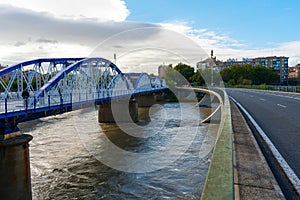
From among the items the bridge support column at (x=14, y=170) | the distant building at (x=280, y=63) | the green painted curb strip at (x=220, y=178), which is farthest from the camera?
the distant building at (x=280, y=63)

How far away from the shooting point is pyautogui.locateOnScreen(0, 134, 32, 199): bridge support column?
1074 cm

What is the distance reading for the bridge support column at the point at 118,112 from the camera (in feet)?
111

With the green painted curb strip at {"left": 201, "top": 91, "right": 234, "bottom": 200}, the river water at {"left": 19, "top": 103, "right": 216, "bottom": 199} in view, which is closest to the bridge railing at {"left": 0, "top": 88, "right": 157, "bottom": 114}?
the river water at {"left": 19, "top": 103, "right": 216, "bottom": 199}

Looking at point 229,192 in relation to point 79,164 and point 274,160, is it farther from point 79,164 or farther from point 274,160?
point 79,164

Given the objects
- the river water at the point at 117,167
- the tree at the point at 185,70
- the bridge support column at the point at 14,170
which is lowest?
the river water at the point at 117,167

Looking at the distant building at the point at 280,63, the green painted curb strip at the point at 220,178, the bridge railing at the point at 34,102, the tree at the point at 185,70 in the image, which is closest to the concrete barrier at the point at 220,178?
the green painted curb strip at the point at 220,178

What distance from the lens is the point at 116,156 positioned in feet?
60.8

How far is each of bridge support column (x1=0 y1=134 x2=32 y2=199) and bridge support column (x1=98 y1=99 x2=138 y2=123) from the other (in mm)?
21326

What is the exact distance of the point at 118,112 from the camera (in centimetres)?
3466

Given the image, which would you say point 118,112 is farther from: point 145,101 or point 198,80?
point 198,80

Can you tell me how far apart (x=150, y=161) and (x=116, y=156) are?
3.00 meters

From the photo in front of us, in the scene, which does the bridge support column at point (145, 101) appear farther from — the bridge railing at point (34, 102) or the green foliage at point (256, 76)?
the green foliage at point (256, 76)

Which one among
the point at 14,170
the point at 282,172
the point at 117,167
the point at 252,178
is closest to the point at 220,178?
the point at 252,178

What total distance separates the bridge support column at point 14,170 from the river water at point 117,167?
49.7 inches
